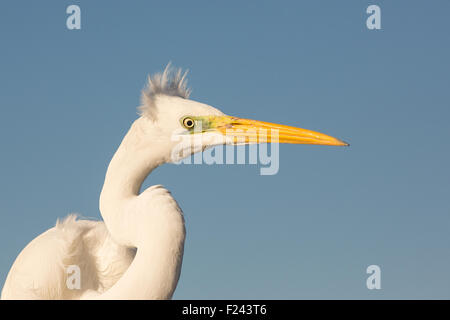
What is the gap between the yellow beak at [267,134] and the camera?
19.6 feet

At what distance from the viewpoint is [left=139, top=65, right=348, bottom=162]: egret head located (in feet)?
19.0

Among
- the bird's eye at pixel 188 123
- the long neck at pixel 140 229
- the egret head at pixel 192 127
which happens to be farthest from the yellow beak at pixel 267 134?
the long neck at pixel 140 229

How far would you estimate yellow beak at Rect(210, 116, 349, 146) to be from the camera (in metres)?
5.99

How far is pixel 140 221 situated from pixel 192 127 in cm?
108

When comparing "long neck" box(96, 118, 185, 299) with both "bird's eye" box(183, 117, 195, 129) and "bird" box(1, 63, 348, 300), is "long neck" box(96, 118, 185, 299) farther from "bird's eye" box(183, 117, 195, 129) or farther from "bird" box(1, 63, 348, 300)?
"bird's eye" box(183, 117, 195, 129)

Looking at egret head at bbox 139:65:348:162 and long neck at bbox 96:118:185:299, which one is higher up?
egret head at bbox 139:65:348:162

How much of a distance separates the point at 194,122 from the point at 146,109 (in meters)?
0.49

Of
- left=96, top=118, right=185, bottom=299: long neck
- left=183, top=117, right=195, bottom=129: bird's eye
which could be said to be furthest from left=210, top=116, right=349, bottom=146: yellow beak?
left=96, top=118, right=185, bottom=299: long neck

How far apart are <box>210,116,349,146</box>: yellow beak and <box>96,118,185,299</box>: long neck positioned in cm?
84

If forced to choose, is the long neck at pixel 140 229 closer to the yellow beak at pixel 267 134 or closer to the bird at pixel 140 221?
the bird at pixel 140 221

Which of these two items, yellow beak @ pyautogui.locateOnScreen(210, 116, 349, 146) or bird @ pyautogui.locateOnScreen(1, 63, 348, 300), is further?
yellow beak @ pyautogui.locateOnScreen(210, 116, 349, 146)

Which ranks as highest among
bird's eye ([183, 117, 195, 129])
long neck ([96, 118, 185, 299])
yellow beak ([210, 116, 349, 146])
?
bird's eye ([183, 117, 195, 129])

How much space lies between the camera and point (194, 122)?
5.81m
